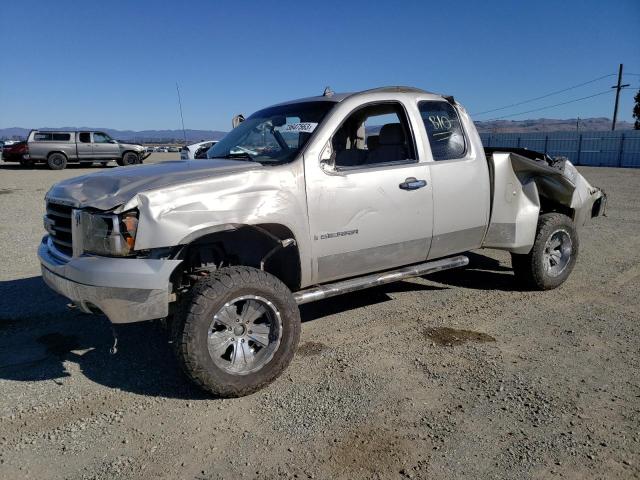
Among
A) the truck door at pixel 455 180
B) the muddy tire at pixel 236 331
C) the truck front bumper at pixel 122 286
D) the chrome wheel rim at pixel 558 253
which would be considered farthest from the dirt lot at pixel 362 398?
the truck door at pixel 455 180

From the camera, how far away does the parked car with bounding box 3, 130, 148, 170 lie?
24.6 m

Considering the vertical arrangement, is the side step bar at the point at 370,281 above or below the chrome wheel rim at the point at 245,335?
above

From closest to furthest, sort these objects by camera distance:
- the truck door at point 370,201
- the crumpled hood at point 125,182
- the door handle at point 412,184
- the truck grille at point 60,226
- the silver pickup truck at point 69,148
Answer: the crumpled hood at point 125,182, the truck grille at point 60,226, the truck door at point 370,201, the door handle at point 412,184, the silver pickup truck at point 69,148

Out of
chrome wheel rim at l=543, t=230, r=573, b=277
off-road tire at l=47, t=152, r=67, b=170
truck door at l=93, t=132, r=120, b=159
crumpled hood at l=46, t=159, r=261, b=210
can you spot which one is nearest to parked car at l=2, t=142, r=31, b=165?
off-road tire at l=47, t=152, r=67, b=170

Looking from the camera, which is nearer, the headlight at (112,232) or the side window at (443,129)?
the headlight at (112,232)

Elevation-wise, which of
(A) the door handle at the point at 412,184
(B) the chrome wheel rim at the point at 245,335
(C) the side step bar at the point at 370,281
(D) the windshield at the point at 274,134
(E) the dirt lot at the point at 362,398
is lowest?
(E) the dirt lot at the point at 362,398

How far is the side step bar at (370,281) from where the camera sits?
3.87m

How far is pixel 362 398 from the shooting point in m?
3.38

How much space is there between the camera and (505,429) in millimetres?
2994

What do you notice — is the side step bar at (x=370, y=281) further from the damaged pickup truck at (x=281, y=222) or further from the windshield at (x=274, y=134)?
the windshield at (x=274, y=134)

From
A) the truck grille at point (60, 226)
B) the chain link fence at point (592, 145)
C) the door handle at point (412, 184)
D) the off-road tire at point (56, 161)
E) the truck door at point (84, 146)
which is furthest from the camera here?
the chain link fence at point (592, 145)

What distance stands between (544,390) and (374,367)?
1.17 m

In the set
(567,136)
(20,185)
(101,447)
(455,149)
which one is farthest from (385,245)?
(567,136)

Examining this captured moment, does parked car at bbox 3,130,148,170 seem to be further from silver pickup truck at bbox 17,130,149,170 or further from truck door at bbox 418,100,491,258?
truck door at bbox 418,100,491,258
